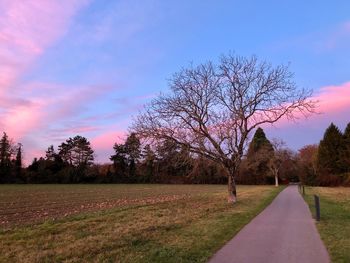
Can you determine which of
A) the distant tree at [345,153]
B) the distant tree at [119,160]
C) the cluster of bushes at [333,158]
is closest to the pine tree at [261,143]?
the cluster of bushes at [333,158]

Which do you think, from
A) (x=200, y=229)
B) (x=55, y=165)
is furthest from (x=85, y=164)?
(x=200, y=229)

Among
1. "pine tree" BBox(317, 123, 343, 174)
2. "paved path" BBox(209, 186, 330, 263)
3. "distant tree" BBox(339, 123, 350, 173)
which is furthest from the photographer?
"pine tree" BBox(317, 123, 343, 174)

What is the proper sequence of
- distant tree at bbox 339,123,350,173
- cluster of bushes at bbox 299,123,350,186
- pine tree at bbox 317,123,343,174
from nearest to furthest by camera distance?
distant tree at bbox 339,123,350,173
cluster of bushes at bbox 299,123,350,186
pine tree at bbox 317,123,343,174

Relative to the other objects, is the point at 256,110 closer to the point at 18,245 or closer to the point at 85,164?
the point at 18,245

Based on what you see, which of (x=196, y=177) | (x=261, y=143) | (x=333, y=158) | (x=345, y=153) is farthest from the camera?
(x=261, y=143)

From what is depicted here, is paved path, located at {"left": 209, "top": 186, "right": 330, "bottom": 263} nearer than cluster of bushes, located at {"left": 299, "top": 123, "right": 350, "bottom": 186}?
Yes

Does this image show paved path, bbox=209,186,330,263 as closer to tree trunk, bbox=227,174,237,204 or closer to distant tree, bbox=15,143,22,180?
tree trunk, bbox=227,174,237,204

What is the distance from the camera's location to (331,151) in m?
89.9

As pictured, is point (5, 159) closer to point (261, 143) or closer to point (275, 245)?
point (261, 143)

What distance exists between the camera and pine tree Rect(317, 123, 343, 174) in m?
89.5

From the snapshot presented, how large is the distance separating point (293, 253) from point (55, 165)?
127 metres

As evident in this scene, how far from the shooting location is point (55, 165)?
427ft

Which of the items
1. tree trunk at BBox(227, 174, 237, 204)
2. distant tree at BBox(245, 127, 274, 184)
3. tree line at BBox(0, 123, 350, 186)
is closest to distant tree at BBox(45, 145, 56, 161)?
tree line at BBox(0, 123, 350, 186)

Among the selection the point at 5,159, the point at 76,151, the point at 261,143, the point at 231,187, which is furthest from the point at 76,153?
the point at 231,187
